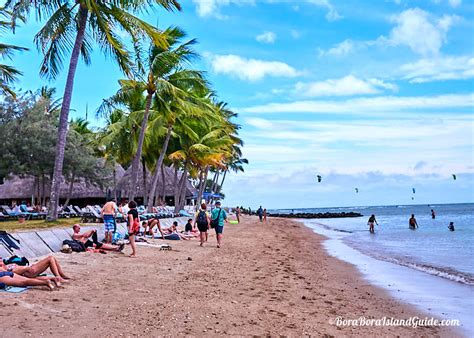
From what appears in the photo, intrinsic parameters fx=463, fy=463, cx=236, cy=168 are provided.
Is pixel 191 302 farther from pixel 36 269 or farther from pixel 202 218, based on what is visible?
pixel 202 218

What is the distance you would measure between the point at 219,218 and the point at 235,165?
53.4m

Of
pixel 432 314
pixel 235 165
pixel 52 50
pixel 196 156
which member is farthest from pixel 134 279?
pixel 235 165

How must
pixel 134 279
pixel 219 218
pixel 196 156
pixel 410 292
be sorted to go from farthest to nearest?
pixel 196 156
pixel 219 218
pixel 410 292
pixel 134 279

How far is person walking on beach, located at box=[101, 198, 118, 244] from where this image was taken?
1207 centimetres

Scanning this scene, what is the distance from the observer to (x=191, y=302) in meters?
6.24

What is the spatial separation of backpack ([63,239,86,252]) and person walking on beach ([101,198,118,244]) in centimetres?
168

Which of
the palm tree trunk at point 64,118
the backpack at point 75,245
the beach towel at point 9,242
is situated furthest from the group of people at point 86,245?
the palm tree trunk at point 64,118

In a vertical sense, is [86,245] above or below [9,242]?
below

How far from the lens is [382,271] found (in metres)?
11.4

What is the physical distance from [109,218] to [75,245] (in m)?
1.90

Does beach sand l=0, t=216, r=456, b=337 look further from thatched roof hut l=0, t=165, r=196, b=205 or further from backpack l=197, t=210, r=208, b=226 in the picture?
thatched roof hut l=0, t=165, r=196, b=205

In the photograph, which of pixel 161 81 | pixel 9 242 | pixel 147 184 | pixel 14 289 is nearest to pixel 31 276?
pixel 14 289

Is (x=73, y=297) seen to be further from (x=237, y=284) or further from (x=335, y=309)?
(x=335, y=309)

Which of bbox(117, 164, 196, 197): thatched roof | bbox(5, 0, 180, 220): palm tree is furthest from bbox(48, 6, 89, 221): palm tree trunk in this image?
bbox(117, 164, 196, 197): thatched roof
